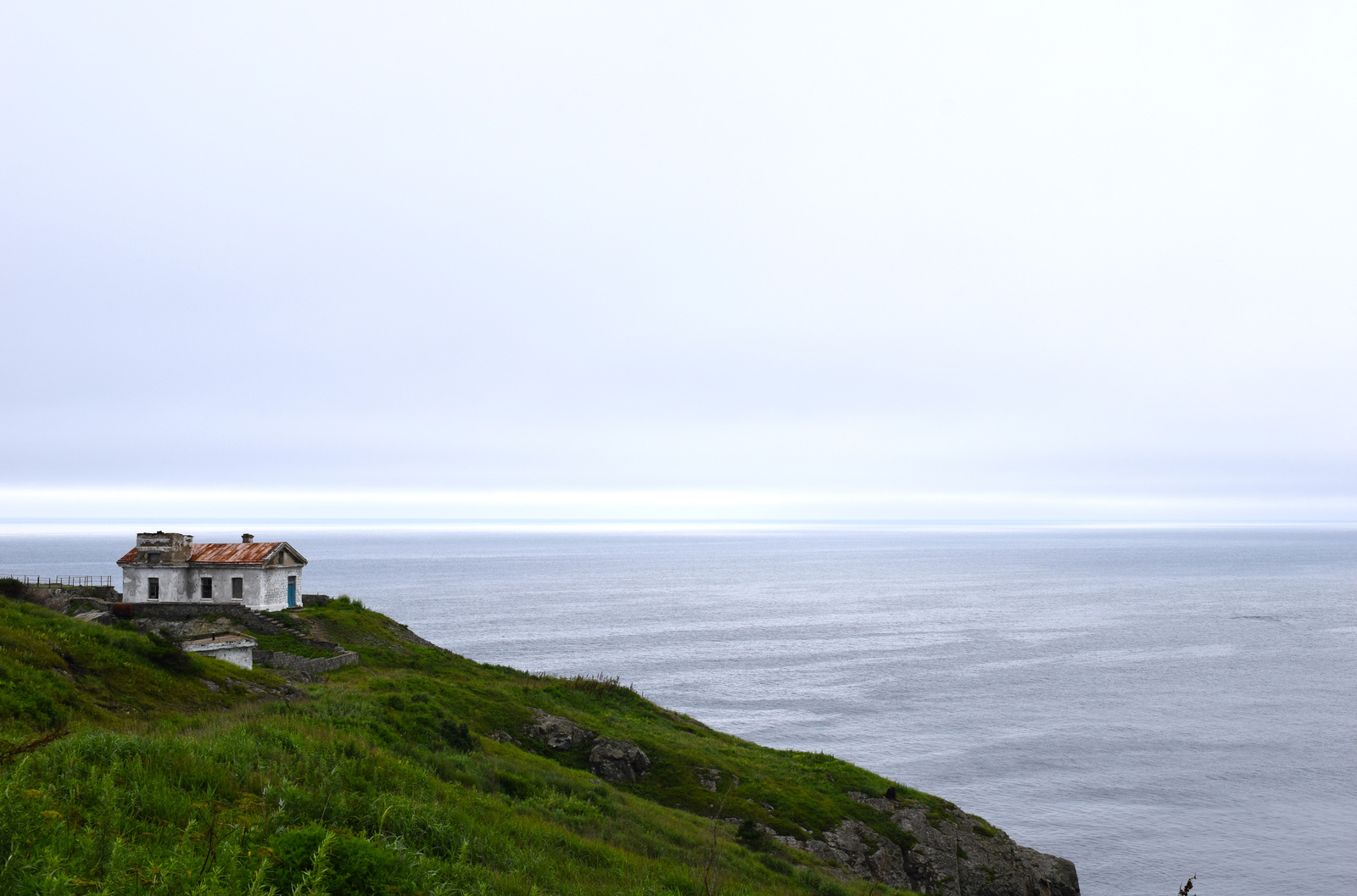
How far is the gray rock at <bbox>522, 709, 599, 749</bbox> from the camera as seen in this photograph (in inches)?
1572

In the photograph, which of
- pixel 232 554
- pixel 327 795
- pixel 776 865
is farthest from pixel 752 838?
pixel 232 554

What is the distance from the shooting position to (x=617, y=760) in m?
39.4

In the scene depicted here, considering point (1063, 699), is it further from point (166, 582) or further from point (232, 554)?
A: point (166, 582)

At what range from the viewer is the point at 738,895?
15617 millimetres

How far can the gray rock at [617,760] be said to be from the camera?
1515 inches

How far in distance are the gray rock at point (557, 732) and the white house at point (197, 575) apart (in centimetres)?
2835

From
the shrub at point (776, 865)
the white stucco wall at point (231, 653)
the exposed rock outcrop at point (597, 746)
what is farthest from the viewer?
the white stucco wall at point (231, 653)

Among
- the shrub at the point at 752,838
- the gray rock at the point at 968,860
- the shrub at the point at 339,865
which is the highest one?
the shrub at the point at 339,865

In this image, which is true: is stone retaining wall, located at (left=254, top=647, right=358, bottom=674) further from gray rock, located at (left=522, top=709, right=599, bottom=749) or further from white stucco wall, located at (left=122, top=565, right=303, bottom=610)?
gray rock, located at (left=522, top=709, right=599, bottom=749)

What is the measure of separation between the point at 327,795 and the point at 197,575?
55.2m

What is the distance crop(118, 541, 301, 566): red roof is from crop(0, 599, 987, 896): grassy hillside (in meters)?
19.3

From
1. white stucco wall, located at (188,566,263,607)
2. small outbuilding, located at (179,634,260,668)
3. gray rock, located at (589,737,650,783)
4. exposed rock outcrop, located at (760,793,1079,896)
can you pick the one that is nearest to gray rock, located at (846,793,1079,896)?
exposed rock outcrop, located at (760,793,1079,896)

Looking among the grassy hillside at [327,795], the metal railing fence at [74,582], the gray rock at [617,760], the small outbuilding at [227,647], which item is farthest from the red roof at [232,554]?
the gray rock at [617,760]

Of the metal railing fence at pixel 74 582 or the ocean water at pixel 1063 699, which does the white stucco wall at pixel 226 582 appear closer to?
the metal railing fence at pixel 74 582
